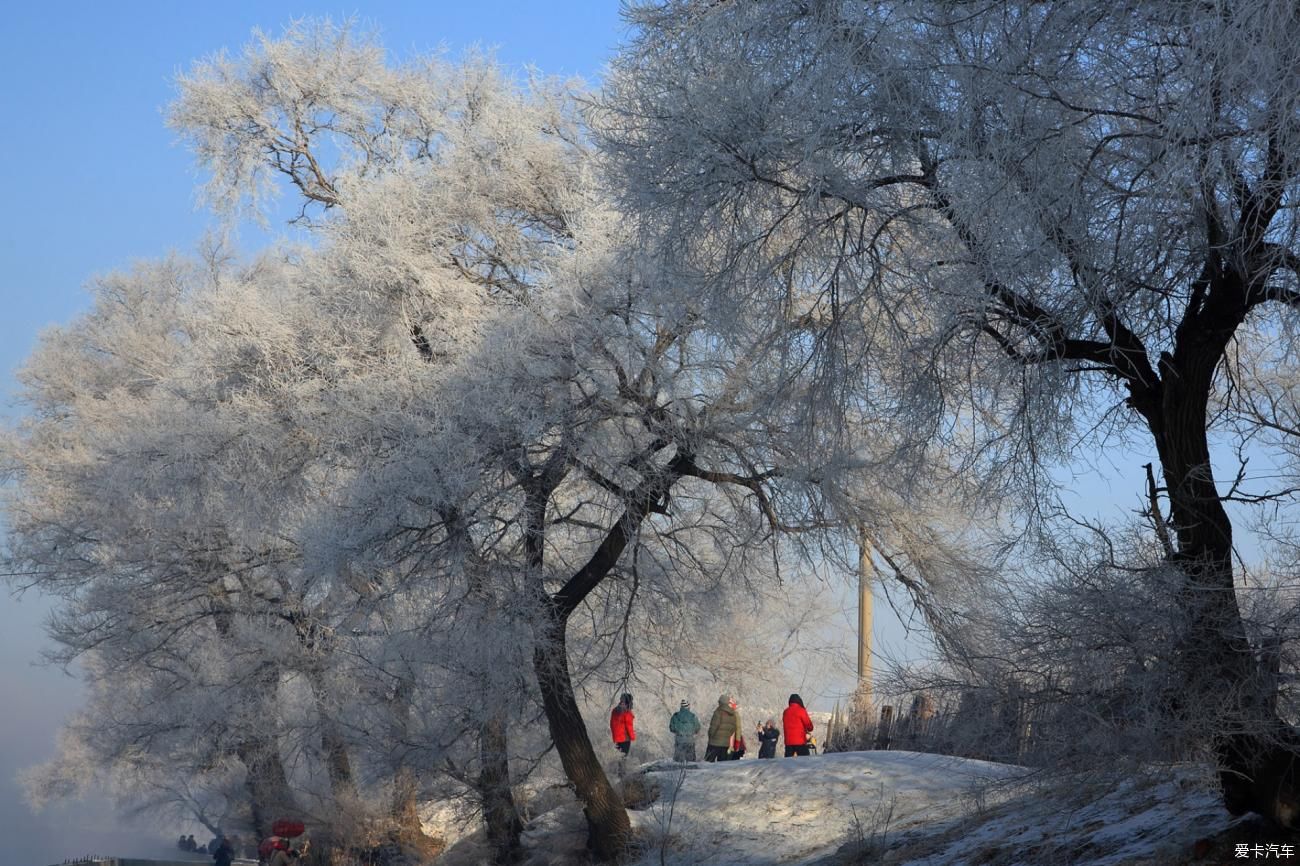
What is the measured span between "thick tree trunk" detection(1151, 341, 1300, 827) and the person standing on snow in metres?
12.5

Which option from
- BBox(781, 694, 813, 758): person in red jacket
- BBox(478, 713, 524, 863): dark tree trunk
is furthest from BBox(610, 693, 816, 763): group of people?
BBox(478, 713, 524, 863): dark tree trunk

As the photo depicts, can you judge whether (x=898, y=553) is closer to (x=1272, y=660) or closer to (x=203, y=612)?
(x=1272, y=660)

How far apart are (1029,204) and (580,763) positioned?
32.1 ft

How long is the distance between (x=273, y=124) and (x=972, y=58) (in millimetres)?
14553

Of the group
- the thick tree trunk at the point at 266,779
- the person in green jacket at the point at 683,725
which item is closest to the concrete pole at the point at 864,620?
the person in green jacket at the point at 683,725

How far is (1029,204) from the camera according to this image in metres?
7.91

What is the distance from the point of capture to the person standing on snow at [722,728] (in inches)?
810

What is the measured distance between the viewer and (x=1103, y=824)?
10.0 meters

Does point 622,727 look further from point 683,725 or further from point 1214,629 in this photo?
point 1214,629

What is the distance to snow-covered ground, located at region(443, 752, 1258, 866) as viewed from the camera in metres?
9.34

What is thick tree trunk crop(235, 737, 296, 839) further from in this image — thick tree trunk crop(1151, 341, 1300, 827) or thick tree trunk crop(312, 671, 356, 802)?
thick tree trunk crop(1151, 341, 1300, 827)

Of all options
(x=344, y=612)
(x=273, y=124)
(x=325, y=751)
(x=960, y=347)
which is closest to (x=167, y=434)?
(x=344, y=612)

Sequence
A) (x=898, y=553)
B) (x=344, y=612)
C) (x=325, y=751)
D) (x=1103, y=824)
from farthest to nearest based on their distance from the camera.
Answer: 1. (x=325, y=751)
2. (x=344, y=612)
3. (x=898, y=553)
4. (x=1103, y=824)

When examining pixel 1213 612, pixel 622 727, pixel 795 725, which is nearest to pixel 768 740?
pixel 795 725
